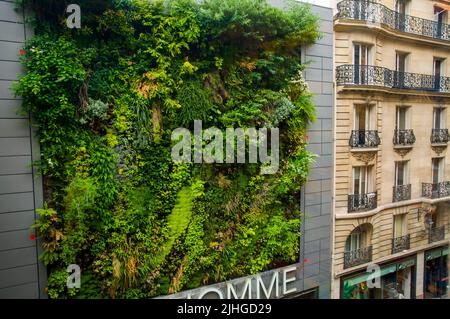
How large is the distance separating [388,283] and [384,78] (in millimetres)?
2921

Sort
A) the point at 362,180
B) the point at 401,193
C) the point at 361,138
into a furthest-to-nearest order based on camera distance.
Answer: the point at 401,193 < the point at 362,180 < the point at 361,138

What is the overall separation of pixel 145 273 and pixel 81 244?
791 millimetres

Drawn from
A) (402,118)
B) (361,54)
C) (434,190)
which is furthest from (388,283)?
(361,54)

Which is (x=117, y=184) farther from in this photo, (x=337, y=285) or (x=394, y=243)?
(x=394, y=243)

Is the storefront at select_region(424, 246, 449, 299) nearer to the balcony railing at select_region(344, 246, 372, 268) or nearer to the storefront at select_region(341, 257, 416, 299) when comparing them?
the storefront at select_region(341, 257, 416, 299)

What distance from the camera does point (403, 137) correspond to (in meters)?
4.30

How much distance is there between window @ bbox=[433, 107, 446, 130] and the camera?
4.38 meters

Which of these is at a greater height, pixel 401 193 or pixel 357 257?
pixel 401 193

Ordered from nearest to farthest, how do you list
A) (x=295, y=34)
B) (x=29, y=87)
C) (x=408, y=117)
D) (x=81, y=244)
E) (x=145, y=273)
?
(x=29, y=87)
(x=81, y=244)
(x=145, y=273)
(x=295, y=34)
(x=408, y=117)

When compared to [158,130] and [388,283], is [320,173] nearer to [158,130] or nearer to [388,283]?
[388,283]

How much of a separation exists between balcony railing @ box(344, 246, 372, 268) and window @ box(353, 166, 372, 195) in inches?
32.8

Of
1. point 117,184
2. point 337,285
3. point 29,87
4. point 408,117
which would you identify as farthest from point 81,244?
point 408,117

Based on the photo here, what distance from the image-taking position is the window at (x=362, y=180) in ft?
13.9

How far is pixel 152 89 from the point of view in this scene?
3.55m
